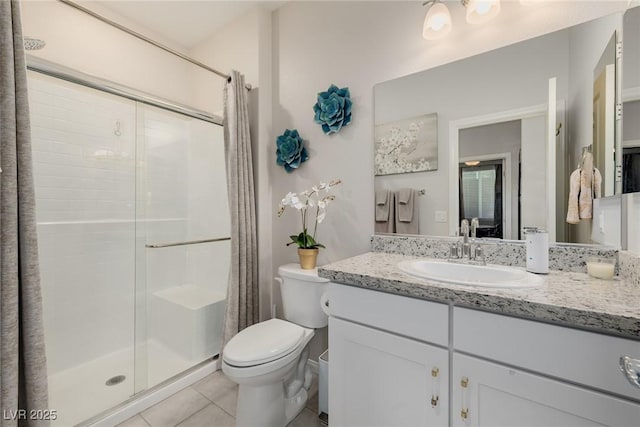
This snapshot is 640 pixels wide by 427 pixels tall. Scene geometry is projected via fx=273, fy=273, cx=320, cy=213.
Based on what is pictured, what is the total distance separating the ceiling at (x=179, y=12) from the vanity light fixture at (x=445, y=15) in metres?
1.22

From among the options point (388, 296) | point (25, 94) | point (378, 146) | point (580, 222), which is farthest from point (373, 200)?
point (25, 94)

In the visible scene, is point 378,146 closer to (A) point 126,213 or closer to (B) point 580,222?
(B) point 580,222

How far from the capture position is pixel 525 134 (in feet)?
4.04

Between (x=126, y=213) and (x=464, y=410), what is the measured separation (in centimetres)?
239

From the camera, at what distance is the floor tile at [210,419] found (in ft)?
4.75

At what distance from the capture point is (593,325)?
26.8 inches

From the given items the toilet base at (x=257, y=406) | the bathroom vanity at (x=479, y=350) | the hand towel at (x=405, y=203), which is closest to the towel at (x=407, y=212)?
the hand towel at (x=405, y=203)

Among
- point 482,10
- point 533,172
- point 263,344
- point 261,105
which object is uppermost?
point 482,10

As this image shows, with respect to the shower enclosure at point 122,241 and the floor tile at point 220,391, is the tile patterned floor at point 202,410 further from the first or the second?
the shower enclosure at point 122,241

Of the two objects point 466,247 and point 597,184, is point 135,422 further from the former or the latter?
point 597,184

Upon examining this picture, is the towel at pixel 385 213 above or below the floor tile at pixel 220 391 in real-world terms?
above

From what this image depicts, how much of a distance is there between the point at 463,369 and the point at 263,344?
2.96ft

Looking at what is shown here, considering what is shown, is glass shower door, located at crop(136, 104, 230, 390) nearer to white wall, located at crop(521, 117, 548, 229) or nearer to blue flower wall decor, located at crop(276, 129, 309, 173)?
blue flower wall decor, located at crop(276, 129, 309, 173)

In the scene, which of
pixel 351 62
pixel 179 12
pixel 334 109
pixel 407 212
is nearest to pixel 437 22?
pixel 351 62
